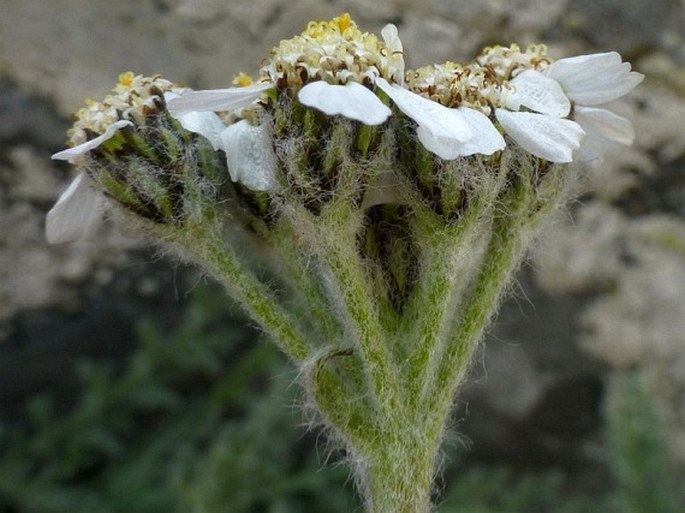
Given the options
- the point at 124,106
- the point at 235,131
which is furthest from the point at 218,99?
the point at 124,106

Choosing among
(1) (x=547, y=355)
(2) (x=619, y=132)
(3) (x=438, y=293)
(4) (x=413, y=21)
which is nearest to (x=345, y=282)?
(3) (x=438, y=293)

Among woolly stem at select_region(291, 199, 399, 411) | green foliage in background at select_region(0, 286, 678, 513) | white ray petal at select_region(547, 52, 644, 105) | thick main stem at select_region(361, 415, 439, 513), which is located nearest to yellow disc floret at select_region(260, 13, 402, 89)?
woolly stem at select_region(291, 199, 399, 411)

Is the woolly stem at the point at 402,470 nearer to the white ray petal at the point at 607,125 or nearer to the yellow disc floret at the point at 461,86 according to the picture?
the yellow disc floret at the point at 461,86

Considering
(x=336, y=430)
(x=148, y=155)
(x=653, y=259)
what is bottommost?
(x=653, y=259)

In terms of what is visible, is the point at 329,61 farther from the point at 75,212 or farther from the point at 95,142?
the point at 75,212

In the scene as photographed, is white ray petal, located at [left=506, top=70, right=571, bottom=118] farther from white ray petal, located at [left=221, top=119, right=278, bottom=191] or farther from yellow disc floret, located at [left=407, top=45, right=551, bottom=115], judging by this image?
white ray petal, located at [left=221, top=119, right=278, bottom=191]

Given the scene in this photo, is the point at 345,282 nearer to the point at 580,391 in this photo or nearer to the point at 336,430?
the point at 336,430
